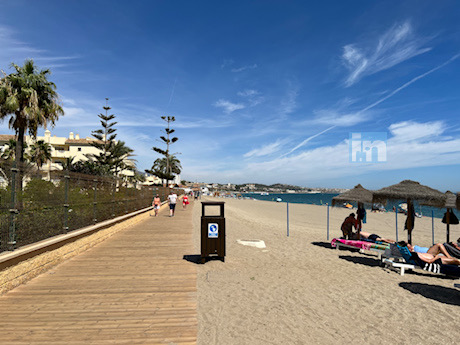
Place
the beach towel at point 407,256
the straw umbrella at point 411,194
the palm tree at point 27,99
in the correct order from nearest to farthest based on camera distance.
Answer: the beach towel at point 407,256, the straw umbrella at point 411,194, the palm tree at point 27,99

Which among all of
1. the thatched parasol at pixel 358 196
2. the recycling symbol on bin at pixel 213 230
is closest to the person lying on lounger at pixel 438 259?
the thatched parasol at pixel 358 196

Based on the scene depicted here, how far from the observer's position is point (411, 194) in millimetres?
8625

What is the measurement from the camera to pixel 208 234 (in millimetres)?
6895

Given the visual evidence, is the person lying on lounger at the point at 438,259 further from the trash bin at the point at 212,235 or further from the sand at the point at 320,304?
the trash bin at the point at 212,235

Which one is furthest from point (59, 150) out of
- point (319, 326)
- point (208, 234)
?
point (319, 326)

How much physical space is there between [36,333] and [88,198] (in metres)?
5.92

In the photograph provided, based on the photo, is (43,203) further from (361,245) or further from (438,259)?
(438,259)

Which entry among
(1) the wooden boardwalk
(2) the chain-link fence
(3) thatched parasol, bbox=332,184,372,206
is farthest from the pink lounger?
(2) the chain-link fence

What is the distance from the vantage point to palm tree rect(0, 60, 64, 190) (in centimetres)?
1695

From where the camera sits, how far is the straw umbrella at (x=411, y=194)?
8.53m

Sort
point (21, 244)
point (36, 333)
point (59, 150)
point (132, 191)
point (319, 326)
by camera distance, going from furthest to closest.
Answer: point (59, 150) → point (132, 191) → point (21, 244) → point (319, 326) → point (36, 333)

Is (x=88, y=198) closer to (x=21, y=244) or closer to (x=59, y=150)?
(x=21, y=244)

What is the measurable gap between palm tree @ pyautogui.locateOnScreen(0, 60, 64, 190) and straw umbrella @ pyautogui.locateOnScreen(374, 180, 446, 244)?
1965 centimetres

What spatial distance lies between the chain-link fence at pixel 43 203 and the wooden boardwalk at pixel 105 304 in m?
0.94
